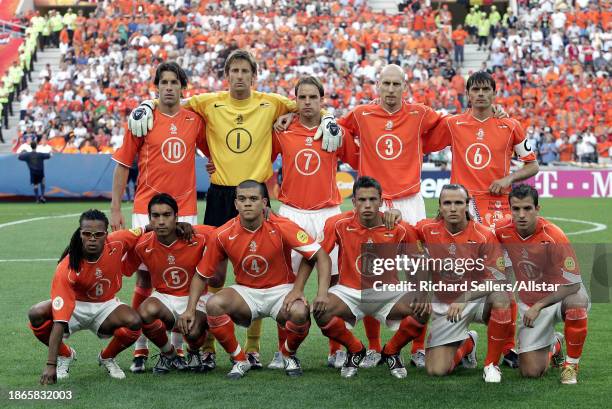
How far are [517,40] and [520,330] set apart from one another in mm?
25487

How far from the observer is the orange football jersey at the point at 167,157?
7707 millimetres

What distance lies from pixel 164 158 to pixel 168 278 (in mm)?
959

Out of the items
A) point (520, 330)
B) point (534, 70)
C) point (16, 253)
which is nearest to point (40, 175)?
point (16, 253)

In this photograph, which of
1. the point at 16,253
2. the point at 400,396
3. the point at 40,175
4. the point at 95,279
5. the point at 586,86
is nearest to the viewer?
the point at 400,396

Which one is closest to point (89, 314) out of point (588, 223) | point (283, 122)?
point (283, 122)

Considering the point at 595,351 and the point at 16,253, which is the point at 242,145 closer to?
the point at 595,351

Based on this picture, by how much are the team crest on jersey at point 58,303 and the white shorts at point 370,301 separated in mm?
1830

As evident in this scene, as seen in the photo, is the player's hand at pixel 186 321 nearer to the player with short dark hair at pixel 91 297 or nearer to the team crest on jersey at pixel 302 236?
the player with short dark hair at pixel 91 297

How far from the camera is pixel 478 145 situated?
799cm

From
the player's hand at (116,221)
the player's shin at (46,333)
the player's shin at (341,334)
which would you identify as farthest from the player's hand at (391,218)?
the player's shin at (46,333)

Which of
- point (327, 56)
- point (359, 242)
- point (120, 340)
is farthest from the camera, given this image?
point (327, 56)

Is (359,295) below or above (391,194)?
below

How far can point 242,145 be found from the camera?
7742mm

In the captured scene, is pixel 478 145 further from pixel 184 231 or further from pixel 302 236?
pixel 184 231
